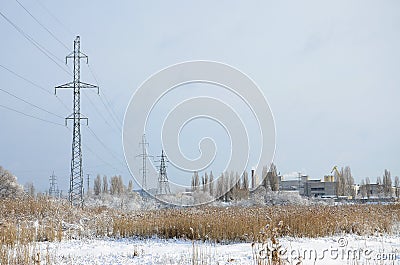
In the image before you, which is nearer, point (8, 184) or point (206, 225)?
point (206, 225)

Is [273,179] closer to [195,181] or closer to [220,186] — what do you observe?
[220,186]

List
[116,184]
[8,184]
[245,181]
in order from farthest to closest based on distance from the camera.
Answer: [116,184] < [245,181] < [8,184]

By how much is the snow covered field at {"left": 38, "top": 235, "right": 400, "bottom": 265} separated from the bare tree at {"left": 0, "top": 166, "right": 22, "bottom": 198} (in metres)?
20.7

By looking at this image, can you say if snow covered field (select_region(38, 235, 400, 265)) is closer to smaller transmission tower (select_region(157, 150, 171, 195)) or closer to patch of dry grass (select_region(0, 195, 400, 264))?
patch of dry grass (select_region(0, 195, 400, 264))

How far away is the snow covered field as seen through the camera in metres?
7.59

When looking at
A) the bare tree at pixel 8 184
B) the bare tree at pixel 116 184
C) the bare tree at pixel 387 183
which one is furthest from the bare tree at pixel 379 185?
the bare tree at pixel 8 184

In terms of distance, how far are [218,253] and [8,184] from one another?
84.8 ft

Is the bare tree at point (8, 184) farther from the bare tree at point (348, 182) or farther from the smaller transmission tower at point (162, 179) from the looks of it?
the bare tree at point (348, 182)

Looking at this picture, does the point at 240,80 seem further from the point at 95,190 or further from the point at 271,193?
the point at 95,190

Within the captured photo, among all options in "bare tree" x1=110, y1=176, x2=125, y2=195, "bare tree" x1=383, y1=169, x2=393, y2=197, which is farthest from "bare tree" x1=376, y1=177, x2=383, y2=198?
"bare tree" x1=110, y1=176, x2=125, y2=195

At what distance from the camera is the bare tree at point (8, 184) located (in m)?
29.7

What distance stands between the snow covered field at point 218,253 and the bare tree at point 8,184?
2067 cm

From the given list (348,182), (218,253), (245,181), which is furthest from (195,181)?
(218,253)

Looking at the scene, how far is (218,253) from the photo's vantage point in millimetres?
8742
